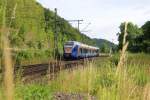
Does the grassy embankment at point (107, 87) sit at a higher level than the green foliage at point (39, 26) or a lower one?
lower

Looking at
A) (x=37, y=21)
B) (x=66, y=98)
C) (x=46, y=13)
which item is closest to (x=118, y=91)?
(x=66, y=98)

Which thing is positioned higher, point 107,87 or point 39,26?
point 39,26

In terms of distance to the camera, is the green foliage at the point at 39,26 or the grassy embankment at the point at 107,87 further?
the green foliage at the point at 39,26

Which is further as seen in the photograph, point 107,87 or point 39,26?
point 39,26

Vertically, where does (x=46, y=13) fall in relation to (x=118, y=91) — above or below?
above

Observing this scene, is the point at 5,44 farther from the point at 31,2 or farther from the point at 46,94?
the point at 31,2

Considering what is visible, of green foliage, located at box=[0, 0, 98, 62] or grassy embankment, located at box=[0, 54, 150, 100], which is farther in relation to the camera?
green foliage, located at box=[0, 0, 98, 62]

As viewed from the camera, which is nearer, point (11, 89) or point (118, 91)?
point (11, 89)

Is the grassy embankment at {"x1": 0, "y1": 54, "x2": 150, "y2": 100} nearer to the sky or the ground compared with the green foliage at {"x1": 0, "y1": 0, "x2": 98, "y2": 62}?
nearer to the ground

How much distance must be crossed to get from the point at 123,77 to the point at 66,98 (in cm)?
311

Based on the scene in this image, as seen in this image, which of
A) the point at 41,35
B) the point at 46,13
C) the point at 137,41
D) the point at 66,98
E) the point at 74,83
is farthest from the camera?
the point at 46,13

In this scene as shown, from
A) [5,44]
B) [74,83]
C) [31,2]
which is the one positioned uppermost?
[31,2]

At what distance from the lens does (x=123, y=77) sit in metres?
4.55

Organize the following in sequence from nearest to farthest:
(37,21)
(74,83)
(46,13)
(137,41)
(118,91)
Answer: (118,91)
(74,83)
(37,21)
(137,41)
(46,13)
